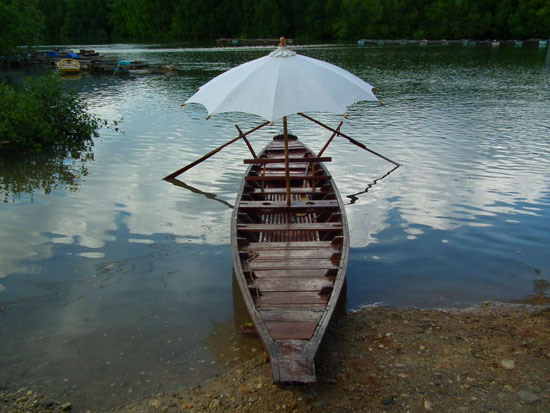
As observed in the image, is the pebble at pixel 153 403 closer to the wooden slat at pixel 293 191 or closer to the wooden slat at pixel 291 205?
the wooden slat at pixel 291 205

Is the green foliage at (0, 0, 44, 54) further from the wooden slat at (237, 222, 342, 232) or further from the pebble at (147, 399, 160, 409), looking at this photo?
the pebble at (147, 399, 160, 409)

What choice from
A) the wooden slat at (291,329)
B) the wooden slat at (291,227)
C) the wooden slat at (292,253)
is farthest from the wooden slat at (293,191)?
the wooden slat at (291,329)

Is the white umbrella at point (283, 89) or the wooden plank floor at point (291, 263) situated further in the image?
the white umbrella at point (283, 89)

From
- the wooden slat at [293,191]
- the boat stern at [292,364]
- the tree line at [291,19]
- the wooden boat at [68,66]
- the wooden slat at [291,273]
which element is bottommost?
the boat stern at [292,364]

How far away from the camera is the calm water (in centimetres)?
585

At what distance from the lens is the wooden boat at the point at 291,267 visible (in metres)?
4.79

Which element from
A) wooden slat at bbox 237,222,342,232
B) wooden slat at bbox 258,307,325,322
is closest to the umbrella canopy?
wooden slat at bbox 237,222,342,232

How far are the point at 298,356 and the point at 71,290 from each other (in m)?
A: 4.56

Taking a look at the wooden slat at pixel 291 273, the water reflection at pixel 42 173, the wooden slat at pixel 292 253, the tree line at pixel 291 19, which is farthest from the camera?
the tree line at pixel 291 19

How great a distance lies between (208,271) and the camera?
26.2 feet

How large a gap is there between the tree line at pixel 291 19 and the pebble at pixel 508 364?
112546mm

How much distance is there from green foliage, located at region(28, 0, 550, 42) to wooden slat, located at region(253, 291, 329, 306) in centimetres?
11199

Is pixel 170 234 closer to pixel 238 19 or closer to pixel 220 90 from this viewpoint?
pixel 220 90

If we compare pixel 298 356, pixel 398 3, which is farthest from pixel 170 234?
pixel 398 3
